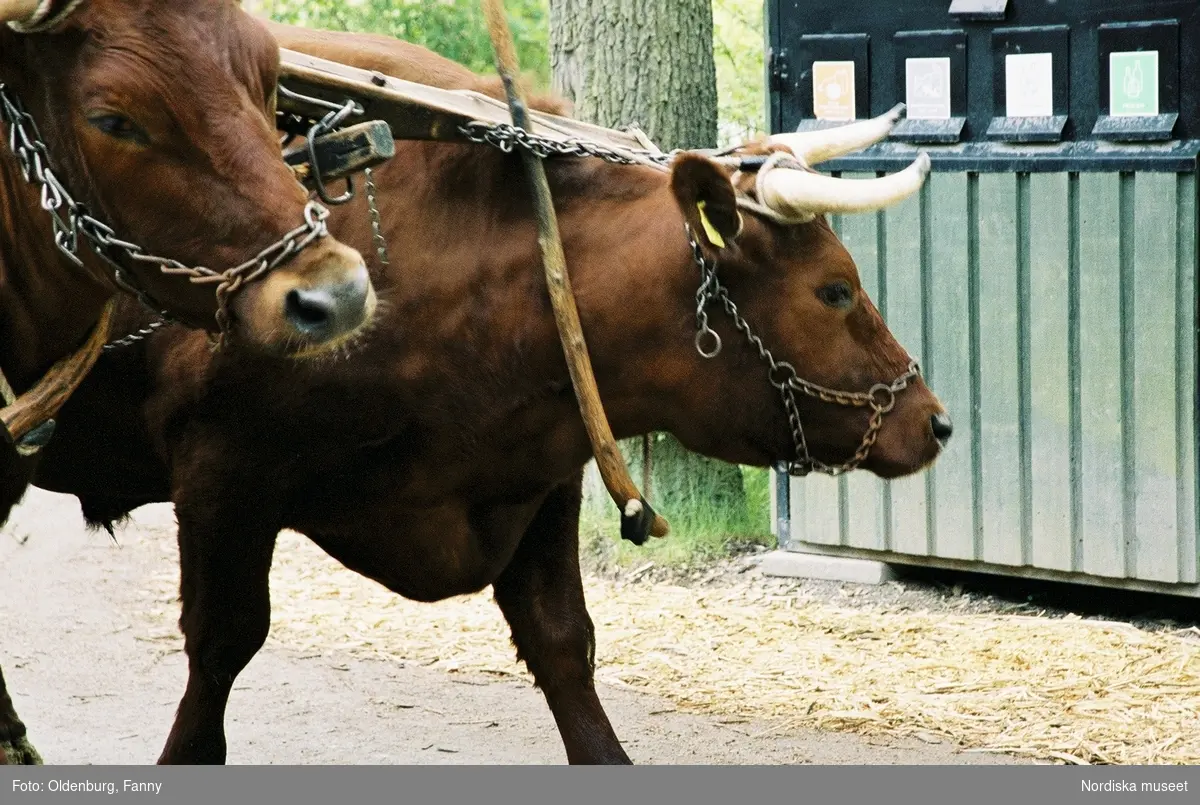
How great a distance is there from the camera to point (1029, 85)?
652cm

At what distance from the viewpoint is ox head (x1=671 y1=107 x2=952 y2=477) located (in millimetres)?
4168

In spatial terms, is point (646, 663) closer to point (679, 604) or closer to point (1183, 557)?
point (679, 604)

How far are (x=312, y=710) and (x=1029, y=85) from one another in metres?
3.56

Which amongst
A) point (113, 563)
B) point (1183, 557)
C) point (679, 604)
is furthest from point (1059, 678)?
point (113, 563)

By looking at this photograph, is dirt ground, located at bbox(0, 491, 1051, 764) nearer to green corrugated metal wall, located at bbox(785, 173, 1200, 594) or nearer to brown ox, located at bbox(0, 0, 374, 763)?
green corrugated metal wall, located at bbox(785, 173, 1200, 594)

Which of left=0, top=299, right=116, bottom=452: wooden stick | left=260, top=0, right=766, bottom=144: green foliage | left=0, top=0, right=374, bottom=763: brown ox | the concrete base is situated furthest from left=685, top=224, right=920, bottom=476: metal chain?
left=260, top=0, right=766, bottom=144: green foliage

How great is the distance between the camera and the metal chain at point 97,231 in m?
3.23

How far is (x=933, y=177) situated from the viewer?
6.77 meters

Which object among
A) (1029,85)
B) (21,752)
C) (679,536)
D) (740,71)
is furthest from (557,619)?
(740,71)

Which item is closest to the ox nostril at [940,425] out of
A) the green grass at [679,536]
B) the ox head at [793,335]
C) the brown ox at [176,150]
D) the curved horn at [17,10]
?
the ox head at [793,335]

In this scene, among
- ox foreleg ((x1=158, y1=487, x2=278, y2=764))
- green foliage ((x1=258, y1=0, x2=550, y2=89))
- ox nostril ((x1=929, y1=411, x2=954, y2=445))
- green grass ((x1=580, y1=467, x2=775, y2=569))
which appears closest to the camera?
ox nostril ((x1=929, y1=411, x2=954, y2=445))

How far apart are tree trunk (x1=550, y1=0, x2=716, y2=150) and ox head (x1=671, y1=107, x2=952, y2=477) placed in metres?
3.20

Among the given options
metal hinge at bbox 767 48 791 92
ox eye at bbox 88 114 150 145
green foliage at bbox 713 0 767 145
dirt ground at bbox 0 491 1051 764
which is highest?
green foliage at bbox 713 0 767 145

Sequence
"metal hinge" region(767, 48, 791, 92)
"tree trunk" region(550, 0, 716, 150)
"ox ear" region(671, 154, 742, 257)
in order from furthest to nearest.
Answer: "tree trunk" region(550, 0, 716, 150)
"metal hinge" region(767, 48, 791, 92)
"ox ear" region(671, 154, 742, 257)
